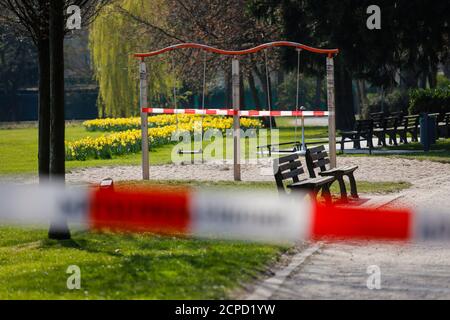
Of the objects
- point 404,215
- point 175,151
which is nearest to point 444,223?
point 404,215

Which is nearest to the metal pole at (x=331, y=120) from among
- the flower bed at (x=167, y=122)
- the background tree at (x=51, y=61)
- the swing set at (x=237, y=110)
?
the swing set at (x=237, y=110)

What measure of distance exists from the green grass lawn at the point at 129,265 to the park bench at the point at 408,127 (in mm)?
17983

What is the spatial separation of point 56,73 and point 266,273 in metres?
4.20

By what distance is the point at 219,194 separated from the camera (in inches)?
669

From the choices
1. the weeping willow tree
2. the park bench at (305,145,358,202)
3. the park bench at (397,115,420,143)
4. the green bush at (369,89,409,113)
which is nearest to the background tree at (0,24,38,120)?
the weeping willow tree

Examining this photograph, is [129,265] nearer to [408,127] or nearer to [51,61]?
[51,61]

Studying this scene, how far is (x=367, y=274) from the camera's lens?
981 cm

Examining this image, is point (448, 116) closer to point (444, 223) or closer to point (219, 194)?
point (219, 194)

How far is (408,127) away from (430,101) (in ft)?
11.8

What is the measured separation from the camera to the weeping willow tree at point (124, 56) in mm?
51406
